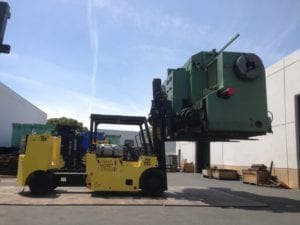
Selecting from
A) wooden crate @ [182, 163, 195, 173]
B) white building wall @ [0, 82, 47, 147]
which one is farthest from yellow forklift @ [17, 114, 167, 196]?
wooden crate @ [182, 163, 195, 173]

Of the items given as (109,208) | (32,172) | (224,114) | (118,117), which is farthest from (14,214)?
(224,114)

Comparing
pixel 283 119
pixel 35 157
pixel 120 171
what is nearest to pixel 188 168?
pixel 283 119

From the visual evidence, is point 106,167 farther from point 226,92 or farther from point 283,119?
point 283,119

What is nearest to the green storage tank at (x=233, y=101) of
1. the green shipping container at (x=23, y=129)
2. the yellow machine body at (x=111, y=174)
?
the yellow machine body at (x=111, y=174)

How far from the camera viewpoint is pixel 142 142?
1706 cm

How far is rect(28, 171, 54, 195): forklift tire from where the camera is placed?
53.5 feet

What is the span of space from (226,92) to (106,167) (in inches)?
202

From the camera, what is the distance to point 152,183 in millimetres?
16328

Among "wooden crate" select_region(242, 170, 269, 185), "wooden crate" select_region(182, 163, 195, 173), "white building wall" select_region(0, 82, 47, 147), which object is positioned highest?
"white building wall" select_region(0, 82, 47, 147)

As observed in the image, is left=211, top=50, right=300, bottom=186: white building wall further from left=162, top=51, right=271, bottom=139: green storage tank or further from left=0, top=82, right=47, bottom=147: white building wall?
left=0, top=82, right=47, bottom=147: white building wall

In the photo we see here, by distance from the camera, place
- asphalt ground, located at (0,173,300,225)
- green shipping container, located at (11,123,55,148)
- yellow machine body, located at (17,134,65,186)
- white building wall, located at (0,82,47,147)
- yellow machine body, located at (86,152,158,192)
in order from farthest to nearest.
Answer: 1. white building wall, located at (0,82,47,147)
2. green shipping container, located at (11,123,55,148)
3. yellow machine body, located at (17,134,65,186)
4. yellow machine body, located at (86,152,158,192)
5. asphalt ground, located at (0,173,300,225)

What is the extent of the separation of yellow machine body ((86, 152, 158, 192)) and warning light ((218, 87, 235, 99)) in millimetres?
3932

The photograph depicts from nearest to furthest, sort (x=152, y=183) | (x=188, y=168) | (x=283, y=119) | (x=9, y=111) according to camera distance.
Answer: (x=152, y=183) → (x=283, y=119) → (x=9, y=111) → (x=188, y=168)

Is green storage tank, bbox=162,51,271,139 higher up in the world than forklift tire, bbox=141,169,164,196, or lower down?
higher up
